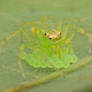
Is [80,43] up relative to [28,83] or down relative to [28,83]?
up

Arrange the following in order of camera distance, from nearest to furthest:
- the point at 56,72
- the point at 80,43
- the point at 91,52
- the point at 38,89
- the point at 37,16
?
the point at 38,89
the point at 56,72
the point at 91,52
the point at 80,43
the point at 37,16

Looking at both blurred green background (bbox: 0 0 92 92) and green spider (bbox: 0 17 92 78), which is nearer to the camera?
blurred green background (bbox: 0 0 92 92)

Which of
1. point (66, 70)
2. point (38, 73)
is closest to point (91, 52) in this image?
point (66, 70)

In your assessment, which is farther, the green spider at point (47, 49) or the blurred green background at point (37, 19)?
the green spider at point (47, 49)

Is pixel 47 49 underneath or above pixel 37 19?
underneath

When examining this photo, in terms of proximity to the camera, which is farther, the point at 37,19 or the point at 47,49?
the point at 37,19

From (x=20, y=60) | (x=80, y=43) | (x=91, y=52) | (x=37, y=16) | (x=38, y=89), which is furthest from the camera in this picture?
(x=37, y=16)

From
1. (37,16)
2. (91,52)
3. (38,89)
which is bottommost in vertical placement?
(38,89)

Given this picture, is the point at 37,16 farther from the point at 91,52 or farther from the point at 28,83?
the point at 28,83
